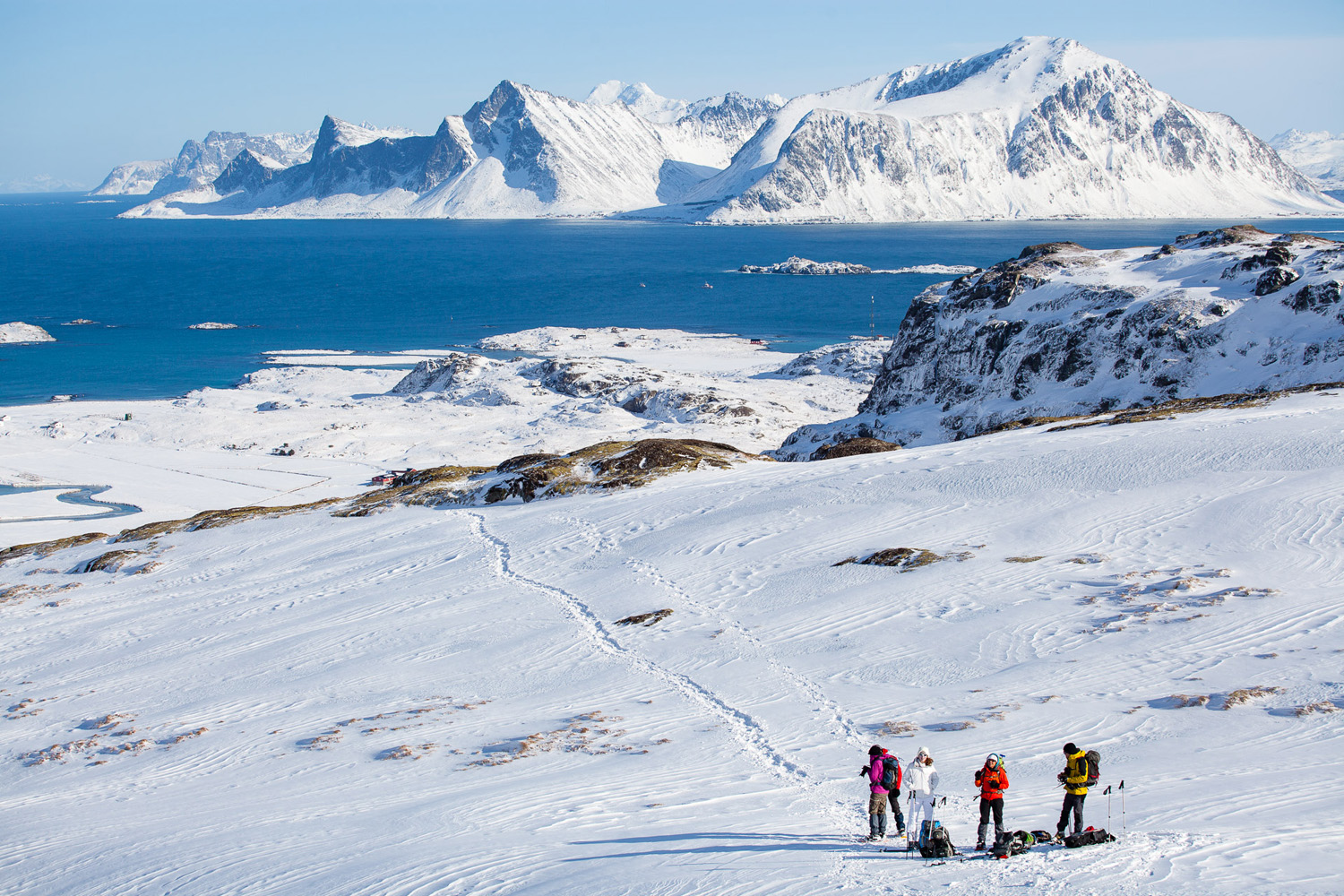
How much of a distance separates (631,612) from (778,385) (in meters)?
57.3

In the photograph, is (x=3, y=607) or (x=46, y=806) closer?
(x=46, y=806)

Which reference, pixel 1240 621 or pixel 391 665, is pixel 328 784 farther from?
pixel 1240 621

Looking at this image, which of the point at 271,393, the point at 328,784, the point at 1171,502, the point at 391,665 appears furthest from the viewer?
the point at 271,393

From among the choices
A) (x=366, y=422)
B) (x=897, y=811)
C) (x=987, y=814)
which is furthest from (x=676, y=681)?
(x=366, y=422)

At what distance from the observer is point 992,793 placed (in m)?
11.0

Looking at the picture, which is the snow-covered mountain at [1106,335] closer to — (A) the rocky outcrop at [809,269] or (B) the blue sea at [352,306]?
(B) the blue sea at [352,306]

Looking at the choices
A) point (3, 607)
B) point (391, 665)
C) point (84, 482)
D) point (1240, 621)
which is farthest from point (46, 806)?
point (84, 482)

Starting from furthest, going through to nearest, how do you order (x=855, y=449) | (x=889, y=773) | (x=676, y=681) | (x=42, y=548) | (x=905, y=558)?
1. (x=855, y=449)
2. (x=42, y=548)
3. (x=905, y=558)
4. (x=676, y=681)
5. (x=889, y=773)

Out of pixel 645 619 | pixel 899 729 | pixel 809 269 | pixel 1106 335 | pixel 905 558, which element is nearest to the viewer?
pixel 899 729

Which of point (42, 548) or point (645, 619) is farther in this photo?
point (42, 548)

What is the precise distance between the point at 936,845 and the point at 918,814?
2.40 ft

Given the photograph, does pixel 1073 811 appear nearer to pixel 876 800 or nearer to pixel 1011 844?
pixel 1011 844

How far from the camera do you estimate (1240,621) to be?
1747 cm

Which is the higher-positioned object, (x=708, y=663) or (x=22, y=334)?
(x=22, y=334)
